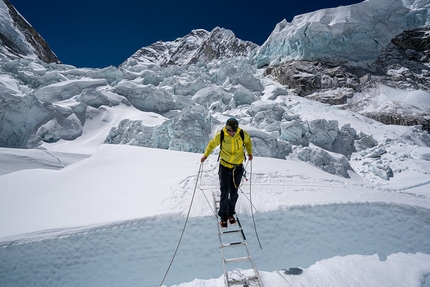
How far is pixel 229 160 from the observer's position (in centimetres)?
321

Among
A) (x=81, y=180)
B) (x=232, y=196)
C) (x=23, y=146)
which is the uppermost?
(x=23, y=146)

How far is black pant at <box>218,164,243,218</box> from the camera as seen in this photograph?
325 centimetres

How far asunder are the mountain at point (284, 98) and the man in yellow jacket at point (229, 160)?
8.23m

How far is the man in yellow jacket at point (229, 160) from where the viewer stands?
10.3ft

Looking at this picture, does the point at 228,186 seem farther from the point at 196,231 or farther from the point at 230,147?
the point at 196,231

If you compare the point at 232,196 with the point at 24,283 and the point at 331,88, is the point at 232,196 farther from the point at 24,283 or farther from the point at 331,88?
the point at 331,88

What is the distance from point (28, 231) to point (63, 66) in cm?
3302

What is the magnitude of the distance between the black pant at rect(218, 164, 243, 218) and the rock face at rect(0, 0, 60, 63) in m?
36.0

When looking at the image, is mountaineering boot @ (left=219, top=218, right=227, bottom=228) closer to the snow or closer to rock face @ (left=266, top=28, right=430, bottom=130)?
the snow

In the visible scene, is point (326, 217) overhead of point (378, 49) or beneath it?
beneath

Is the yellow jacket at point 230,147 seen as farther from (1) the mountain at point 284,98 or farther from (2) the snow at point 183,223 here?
(1) the mountain at point 284,98

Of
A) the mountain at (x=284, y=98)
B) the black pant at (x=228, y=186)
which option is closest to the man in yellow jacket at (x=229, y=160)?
the black pant at (x=228, y=186)

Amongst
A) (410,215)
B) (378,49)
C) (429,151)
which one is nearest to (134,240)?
(410,215)

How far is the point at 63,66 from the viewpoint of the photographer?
93.9 ft
